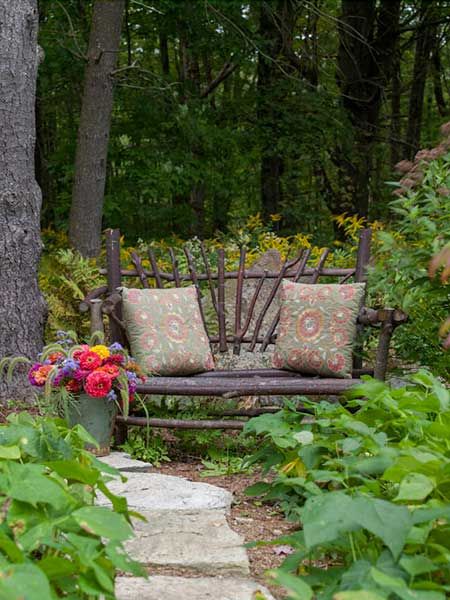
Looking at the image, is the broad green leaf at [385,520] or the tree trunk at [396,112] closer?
the broad green leaf at [385,520]

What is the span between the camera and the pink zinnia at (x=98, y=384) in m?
4.21

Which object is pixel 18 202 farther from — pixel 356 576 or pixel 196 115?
pixel 356 576

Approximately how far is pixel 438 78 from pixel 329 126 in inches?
226

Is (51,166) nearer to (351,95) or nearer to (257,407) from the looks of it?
(351,95)

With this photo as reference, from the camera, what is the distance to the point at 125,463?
439 centimetres

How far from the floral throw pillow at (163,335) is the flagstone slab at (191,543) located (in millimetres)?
1358

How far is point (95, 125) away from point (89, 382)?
447 centimetres

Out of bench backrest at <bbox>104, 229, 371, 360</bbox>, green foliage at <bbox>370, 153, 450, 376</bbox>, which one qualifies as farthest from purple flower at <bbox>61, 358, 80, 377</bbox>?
green foliage at <bbox>370, 153, 450, 376</bbox>

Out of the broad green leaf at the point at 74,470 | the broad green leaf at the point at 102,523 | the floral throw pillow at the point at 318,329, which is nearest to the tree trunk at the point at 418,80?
the floral throw pillow at the point at 318,329

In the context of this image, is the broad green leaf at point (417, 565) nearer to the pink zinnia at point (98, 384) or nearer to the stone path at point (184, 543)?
the stone path at point (184, 543)

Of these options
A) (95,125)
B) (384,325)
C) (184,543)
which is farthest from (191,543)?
(95,125)

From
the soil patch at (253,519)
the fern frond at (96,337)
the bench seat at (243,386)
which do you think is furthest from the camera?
the fern frond at (96,337)

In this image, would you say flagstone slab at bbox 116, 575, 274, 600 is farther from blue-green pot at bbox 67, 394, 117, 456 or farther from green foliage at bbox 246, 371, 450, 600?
blue-green pot at bbox 67, 394, 117, 456

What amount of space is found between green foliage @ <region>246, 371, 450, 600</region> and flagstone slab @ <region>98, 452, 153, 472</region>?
101cm
